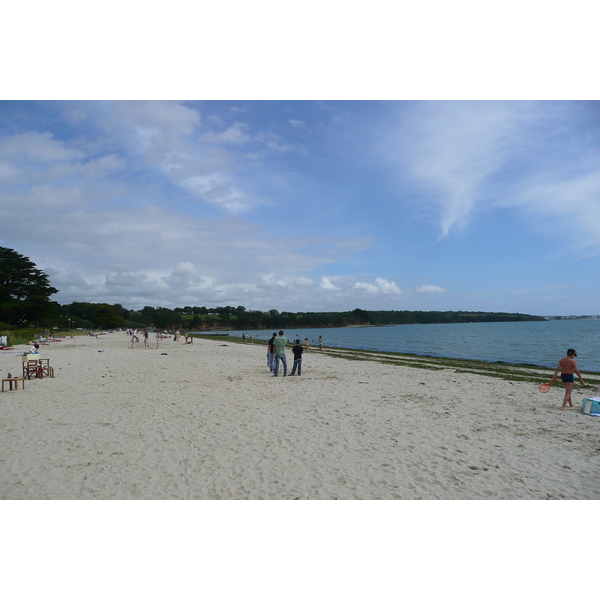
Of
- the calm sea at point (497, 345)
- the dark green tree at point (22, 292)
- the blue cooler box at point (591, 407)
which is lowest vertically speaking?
the calm sea at point (497, 345)

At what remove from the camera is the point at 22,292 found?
193 feet

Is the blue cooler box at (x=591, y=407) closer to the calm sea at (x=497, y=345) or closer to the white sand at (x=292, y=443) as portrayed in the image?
the white sand at (x=292, y=443)

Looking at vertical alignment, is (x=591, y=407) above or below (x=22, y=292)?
below

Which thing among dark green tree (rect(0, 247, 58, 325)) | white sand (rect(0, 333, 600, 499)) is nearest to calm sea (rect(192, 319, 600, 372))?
white sand (rect(0, 333, 600, 499))

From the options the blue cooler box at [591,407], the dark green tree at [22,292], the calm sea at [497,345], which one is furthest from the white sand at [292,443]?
the dark green tree at [22,292]

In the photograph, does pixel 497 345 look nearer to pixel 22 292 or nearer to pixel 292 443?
pixel 292 443

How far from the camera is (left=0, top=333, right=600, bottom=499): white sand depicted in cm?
523

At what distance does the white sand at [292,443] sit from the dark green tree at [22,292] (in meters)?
50.7

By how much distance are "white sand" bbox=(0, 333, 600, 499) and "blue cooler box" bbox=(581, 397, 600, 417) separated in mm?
313

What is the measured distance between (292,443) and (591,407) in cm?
769

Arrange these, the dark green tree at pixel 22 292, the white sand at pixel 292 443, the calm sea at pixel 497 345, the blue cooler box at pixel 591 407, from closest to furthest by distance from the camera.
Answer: the white sand at pixel 292 443 < the blue cooler box at pixel 591 407 < the calm sea at pixel 497 345 < the dark green tree at pixel 22 292

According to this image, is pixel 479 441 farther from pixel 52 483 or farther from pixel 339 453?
pixel 52 483

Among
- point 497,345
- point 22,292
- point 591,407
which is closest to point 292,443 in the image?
point 591,407

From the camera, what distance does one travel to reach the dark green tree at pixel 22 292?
53.4 m
